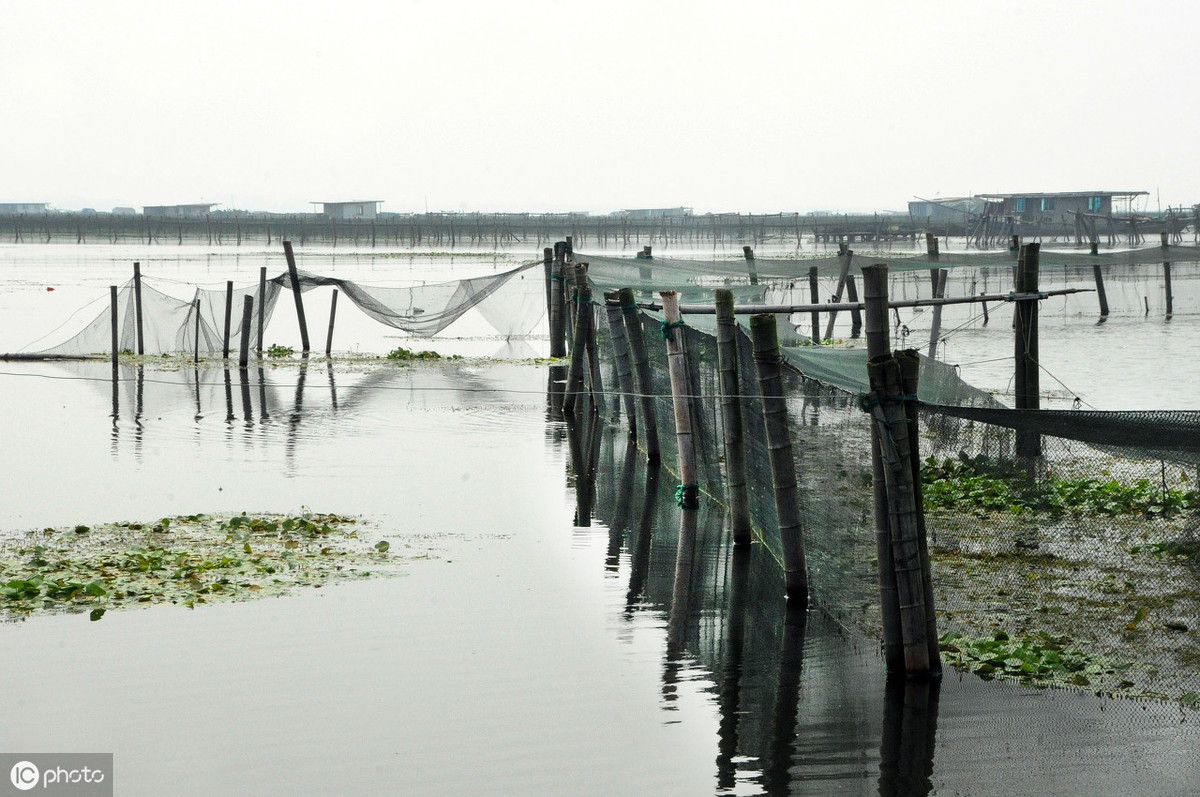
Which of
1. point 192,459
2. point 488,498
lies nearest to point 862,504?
point 488,498

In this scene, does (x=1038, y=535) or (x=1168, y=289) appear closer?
(x=1038, y=535)

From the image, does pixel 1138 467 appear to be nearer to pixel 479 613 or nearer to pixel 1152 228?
pixel 479 613

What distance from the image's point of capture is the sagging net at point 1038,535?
5.82 m

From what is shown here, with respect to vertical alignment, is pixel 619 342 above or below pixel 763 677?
above

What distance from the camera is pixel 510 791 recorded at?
5.79m

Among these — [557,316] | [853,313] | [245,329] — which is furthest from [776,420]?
[853,313]

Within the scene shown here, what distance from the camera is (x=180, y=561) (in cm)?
964

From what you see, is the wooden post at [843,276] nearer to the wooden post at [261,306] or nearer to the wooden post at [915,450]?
the wooden post at [261,306]

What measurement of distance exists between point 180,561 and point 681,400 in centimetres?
433

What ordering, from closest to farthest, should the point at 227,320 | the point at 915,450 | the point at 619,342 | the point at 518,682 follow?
the point at 915,450 → the point at 518,682 → the point at 619,342 → the point at 227,320

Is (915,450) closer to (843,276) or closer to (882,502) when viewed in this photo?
(882,502)

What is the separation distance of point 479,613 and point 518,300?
19541 millimetres

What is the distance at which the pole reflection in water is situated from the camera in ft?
19.2

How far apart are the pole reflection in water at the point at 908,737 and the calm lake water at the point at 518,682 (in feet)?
0.04
